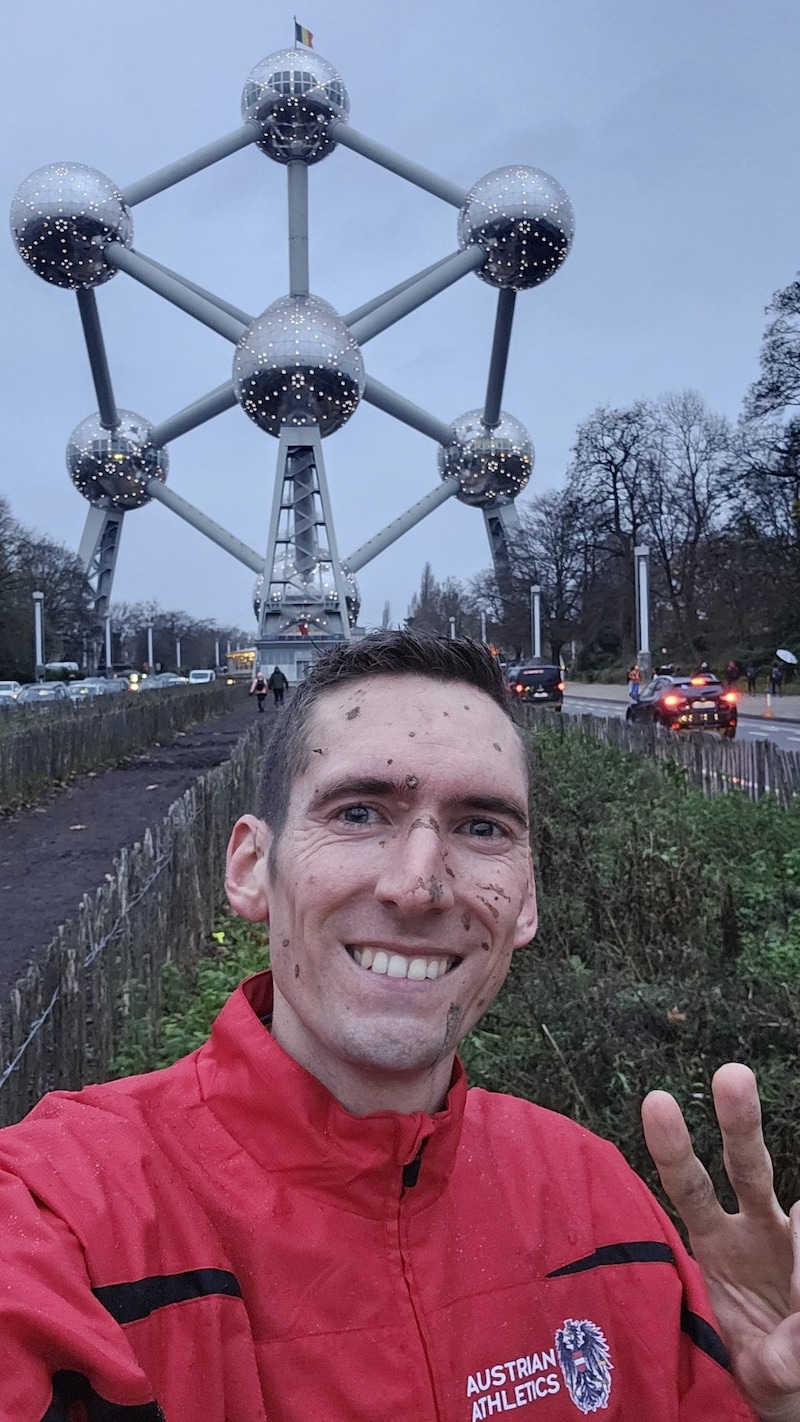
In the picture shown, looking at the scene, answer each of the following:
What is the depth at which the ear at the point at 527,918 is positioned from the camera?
1.61 meters

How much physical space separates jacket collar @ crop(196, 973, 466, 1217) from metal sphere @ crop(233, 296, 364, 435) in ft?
124

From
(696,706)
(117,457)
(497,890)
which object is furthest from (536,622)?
(497,890)

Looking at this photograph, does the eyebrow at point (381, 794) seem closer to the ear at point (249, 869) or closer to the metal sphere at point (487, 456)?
the ear at point (249, 869)

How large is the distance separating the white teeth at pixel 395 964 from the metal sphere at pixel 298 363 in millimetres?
37814

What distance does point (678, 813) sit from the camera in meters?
7.71

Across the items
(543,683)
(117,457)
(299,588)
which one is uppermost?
(117,457)

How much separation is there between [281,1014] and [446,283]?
44.7 metres

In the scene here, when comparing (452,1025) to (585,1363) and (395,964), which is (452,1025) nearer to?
(395,964)

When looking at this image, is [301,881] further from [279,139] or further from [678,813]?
[279,139]

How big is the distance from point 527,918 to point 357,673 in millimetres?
504

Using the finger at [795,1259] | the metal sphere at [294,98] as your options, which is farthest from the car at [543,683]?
the metal sphere at [294,98]

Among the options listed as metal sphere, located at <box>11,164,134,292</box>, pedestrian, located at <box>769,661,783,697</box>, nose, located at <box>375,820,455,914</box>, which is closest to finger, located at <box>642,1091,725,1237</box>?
nose, located at <box>375,820,455,914</box>

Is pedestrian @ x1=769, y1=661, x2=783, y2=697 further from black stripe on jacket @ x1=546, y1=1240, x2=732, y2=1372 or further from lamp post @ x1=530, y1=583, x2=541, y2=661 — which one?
black stripe on jacket @ x1=546, y1=1240, x2=732, y2=1372

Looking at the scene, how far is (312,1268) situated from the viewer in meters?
1.25
